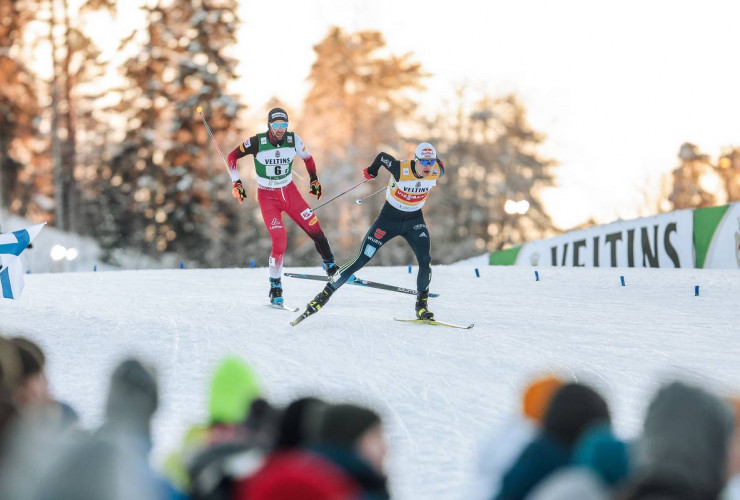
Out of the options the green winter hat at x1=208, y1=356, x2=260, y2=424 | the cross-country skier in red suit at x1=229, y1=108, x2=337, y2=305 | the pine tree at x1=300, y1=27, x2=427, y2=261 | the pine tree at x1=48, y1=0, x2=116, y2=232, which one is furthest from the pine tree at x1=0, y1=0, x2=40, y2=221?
the green winter hat at x1=208, y1=356, x2=260, y2=424

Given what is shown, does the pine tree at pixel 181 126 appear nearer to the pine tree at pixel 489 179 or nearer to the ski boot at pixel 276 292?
the pine tree at pixel 489 179

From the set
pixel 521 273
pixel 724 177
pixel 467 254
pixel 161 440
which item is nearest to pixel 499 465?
pixel 161 440

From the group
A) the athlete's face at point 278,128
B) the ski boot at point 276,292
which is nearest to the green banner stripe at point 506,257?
the ski boot at point 276,292

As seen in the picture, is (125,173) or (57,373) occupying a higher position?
(125,173)

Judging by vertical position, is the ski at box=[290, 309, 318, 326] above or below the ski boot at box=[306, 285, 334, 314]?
below

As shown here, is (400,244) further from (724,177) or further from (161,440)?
(161,440)

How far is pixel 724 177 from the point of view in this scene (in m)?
34.6

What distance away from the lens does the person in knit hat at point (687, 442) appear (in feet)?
5.10

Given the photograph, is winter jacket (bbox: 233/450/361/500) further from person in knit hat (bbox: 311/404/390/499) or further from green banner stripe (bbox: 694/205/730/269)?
green banner stripe (bbox: 694/205/730/269)

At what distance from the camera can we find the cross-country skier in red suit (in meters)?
8.68

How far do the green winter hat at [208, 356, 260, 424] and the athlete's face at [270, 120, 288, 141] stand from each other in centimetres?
652

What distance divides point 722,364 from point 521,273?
6946mm

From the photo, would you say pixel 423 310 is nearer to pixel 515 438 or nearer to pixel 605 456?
pixel 515 438

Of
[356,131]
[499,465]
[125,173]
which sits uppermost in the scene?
[356,131]
